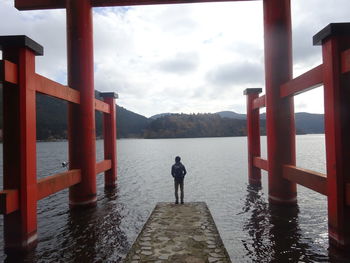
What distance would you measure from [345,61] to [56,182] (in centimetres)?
1043

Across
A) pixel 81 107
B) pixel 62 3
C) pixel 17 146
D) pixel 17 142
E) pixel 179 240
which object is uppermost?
pixel 62 3

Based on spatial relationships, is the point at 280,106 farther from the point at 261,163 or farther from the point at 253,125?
the point at 253,125

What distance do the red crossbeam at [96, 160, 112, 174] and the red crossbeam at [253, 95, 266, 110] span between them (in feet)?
33.4

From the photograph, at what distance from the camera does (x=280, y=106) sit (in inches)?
493

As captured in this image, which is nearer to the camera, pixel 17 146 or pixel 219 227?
pixel 17 146

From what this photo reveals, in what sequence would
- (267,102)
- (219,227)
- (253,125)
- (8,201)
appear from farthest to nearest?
(253,125) → (267,102) → (219,227) → (8,201)

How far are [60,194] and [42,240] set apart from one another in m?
9.74

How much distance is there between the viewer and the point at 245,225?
11.0m

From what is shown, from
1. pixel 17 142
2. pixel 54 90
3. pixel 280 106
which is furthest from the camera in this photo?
pixel 280 106

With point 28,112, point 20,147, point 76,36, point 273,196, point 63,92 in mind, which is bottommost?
point 273,196

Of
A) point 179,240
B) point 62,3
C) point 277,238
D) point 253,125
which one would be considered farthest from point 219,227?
point 62,3

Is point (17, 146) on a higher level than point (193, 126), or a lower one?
lower

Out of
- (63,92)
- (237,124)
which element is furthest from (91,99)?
(237,124)

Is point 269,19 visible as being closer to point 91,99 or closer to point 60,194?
point 91,99
